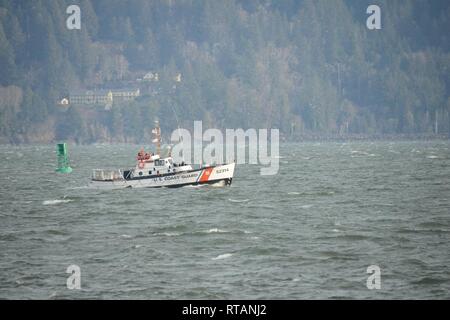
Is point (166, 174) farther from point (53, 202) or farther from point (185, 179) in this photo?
point (53, 202)

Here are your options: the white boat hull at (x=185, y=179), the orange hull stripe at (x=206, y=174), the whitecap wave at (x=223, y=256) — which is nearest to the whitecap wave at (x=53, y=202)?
the white boat hull at (x=185, y=179)

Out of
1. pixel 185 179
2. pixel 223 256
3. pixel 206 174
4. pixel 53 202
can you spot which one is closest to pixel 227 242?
pixel 223 256

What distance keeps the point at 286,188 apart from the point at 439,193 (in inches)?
694

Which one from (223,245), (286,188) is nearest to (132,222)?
(223,245)

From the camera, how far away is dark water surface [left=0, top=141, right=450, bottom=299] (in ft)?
145

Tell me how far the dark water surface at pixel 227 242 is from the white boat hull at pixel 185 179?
3.25 ft

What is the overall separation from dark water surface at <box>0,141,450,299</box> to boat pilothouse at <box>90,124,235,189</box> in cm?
111

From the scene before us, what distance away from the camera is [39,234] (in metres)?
61.3

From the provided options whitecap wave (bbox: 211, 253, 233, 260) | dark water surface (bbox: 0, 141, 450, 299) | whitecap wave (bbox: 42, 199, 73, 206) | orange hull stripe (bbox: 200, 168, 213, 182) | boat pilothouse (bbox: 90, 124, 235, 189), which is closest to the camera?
dark water surface (bbox: 0, 141, 450, 299)

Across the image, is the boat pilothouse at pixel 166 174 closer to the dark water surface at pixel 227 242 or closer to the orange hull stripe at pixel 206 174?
the orange hull stripe at pixel 206 174

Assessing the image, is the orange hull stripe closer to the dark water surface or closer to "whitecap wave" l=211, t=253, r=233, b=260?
the dark water surface

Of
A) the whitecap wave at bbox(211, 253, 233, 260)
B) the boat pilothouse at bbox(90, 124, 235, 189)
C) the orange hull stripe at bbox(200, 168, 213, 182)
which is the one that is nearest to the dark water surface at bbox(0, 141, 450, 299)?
the whitecap wave at bbox(211, 253, 233, 260)

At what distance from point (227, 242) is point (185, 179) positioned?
1311 inches
